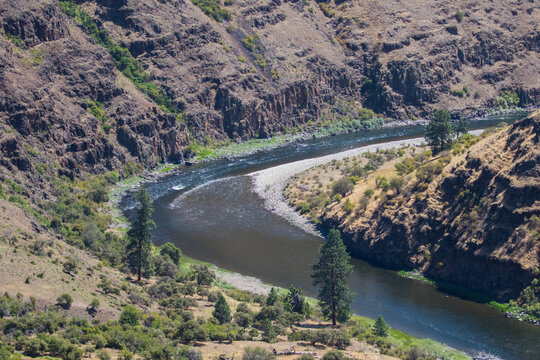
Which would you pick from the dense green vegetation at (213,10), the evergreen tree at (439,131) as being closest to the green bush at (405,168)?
the evergreen tree at (439,131)

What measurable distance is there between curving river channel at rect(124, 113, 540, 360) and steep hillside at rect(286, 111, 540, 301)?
377 cm

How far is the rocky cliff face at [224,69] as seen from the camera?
116750 mm

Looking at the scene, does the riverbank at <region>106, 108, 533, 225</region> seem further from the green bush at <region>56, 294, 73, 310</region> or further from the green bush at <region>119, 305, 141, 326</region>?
the green bush at <region>119, 305, 141, 326</region>

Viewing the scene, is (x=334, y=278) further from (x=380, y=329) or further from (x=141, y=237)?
(x=141, y=237)

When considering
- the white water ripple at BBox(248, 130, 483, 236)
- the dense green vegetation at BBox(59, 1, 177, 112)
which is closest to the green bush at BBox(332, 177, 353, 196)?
the white water ripple at BBox(248, 130, 483, 236)

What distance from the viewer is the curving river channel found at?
70.3 meters

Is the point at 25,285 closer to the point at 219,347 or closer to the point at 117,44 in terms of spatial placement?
the point at 219,347

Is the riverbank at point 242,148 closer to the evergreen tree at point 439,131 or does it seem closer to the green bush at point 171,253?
the green bush at point 171,253

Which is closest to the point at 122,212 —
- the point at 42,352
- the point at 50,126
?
the point at 50,126

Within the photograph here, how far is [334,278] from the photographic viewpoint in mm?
68625

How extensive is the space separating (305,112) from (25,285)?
399 feet

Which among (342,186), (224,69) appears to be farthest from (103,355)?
(224,69)

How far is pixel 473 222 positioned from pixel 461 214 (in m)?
2.63

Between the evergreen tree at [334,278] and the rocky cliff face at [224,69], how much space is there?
4848 centimetres
